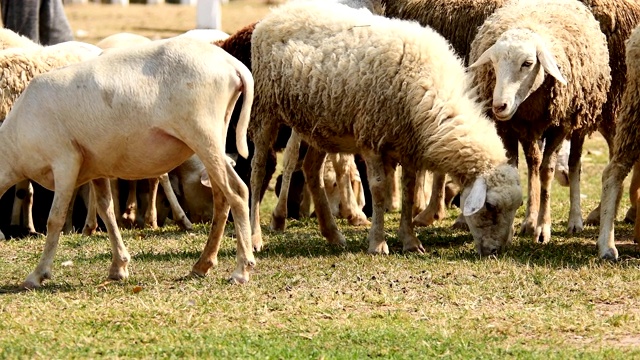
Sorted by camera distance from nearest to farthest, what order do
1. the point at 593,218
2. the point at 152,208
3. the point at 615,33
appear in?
1. the point at 615,33
2. the point at 593,218
3. the point at 152,208

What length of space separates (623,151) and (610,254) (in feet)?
2.41

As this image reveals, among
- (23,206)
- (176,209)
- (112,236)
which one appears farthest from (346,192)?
(112,236)

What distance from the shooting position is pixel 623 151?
867cm

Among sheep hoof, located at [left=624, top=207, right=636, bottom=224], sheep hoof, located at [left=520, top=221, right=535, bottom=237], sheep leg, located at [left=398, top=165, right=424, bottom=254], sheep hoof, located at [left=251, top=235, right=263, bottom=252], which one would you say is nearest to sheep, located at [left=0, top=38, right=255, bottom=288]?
sheep hoof, located at [left=251, top=235, right=263, bottom=252]

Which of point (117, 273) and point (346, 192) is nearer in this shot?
point (117, 273)

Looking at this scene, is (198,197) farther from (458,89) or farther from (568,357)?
(568,357)

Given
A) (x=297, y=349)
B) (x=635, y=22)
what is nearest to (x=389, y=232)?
(x=635, y=22)

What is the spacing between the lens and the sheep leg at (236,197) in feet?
24.3

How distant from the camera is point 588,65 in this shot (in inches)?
381

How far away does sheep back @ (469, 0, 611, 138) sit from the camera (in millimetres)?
9500

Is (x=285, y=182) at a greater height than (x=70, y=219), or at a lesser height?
greater

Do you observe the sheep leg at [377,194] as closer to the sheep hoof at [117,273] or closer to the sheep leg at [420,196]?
the sheep hoof at [117,273]

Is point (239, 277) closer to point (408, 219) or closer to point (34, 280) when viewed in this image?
point (34, 280)

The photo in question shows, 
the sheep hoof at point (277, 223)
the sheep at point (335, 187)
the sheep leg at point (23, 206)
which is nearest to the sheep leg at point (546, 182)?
the sheep at point (335, 187)
